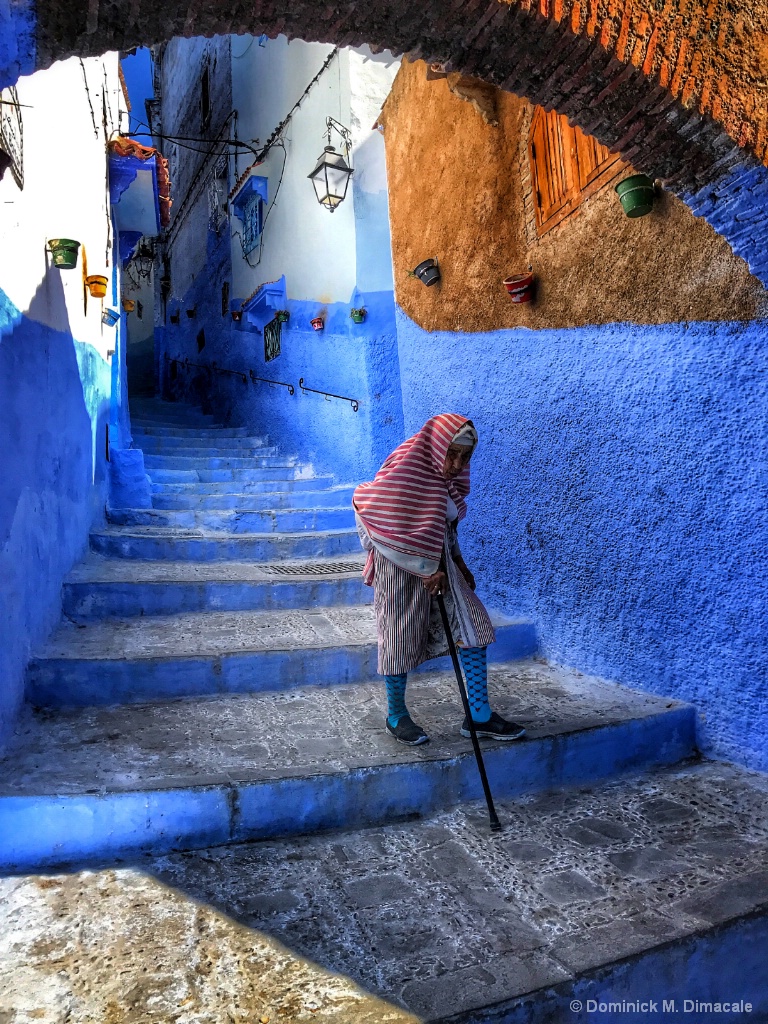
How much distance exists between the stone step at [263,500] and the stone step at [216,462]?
2.88 ft

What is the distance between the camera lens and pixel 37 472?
372cm

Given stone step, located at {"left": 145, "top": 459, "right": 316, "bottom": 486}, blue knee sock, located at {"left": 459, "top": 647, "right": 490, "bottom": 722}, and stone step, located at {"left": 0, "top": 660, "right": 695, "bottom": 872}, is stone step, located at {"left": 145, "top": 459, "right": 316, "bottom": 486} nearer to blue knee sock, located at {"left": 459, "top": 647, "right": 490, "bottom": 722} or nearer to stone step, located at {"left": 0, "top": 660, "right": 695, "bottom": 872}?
stone step, located at {"left": 0, "top": 660, "right": 695, "bottom": 872}

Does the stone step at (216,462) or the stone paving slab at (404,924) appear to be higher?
the stone step at (216,462)

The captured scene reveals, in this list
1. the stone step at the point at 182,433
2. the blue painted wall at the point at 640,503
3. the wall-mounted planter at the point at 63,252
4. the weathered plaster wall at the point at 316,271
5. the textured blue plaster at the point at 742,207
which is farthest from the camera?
the stone step at the point at 182,433

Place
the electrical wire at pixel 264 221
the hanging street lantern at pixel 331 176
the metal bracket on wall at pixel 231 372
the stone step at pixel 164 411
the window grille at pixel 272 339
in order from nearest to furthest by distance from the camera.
A: the hanging street lantern at pixel 331 176 → the electrical wire at pixel 264 221 → the window grille at pixel 272 339 → the metal bracket on wall at pixel 231 372 → the stone step at pixel 164 411

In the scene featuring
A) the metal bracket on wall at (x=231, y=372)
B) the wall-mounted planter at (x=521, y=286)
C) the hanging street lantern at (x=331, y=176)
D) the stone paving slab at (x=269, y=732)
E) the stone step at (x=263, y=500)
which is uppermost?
the hanging street lantern at (x=331, y=176)

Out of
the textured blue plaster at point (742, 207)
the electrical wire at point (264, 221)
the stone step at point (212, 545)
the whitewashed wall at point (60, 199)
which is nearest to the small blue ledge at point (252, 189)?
the electrical wire at point (264, 221)

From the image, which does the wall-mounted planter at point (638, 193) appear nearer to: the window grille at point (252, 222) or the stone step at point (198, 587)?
the stone step at point (198, 587)

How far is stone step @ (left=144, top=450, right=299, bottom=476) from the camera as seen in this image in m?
8.04

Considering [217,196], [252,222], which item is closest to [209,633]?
[252,222]

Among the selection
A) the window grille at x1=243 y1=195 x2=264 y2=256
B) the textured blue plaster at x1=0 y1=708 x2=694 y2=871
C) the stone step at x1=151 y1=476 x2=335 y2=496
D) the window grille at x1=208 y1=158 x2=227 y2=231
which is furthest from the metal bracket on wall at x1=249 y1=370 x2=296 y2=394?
the textured blue plaster at x1=0 y1=708 x2=694 y2=871

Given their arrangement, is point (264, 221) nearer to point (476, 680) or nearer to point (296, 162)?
point (296, 162)

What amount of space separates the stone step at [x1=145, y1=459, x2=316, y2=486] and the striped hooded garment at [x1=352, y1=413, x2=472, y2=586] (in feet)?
14.7

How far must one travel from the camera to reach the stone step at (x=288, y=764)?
8.36 feet
